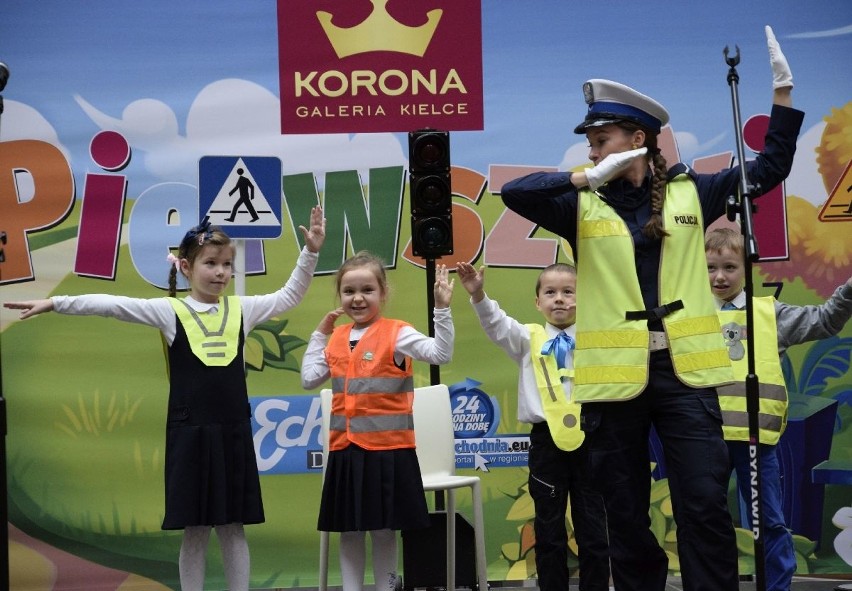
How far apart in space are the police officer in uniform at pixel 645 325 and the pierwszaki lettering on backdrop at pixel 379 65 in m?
2.21

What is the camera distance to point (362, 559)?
15.5 feet

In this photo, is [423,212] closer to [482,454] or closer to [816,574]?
[482,454]

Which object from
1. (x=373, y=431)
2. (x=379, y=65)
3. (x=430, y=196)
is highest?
(x=379, y=65)

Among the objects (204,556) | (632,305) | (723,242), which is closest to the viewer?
(632,305)

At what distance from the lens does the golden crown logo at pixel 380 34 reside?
5.99 meters

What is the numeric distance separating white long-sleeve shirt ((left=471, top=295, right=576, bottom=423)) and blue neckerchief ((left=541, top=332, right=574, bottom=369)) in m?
0.02

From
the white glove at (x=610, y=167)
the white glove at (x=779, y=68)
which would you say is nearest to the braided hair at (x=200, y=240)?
the white glove at (x=610, y=167)

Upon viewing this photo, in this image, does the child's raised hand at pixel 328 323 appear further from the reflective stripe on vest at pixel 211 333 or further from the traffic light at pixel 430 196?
the traffic light at pixel 430 196

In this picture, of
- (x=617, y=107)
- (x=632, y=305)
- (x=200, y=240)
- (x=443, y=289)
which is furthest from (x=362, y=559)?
(x=617, y=107)

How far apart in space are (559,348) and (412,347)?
702 mm

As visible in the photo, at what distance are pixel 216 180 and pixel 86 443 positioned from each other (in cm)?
155

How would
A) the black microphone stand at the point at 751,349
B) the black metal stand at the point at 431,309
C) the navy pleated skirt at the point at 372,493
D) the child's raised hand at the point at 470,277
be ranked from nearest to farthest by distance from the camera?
the black microphone stand at the point at 751,349 < the child's raised hand at the point at 470,277 < the navy pleated skirt at the point at 372,493 < the black metal stand at the point at 431,309

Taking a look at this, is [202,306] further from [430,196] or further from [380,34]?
[380,34]

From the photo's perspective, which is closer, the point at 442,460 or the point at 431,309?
the point at 442,460
